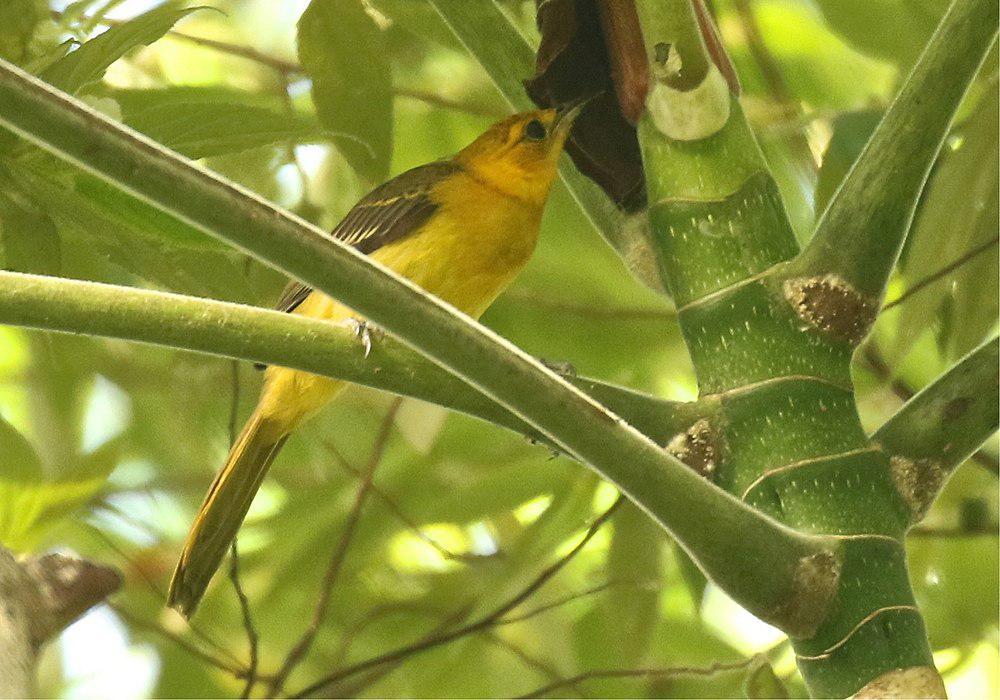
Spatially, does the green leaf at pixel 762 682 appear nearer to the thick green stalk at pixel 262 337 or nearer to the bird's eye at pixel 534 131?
the thick green stalk at pixel 262 337

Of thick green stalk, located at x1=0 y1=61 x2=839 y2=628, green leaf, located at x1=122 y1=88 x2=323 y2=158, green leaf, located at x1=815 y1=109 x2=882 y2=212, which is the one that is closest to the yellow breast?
green leaf, located at x1=815 y1=109 x2=882 y2=212

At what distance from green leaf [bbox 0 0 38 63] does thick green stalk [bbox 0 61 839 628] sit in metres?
0.47

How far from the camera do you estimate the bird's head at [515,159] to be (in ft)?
6.68

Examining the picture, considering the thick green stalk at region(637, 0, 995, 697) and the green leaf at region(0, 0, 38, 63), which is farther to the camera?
the green leaf at region(0, 0, 38, 63)

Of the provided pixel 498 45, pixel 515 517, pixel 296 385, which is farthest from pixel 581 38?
pixel 515 517

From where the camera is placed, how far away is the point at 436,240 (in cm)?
196

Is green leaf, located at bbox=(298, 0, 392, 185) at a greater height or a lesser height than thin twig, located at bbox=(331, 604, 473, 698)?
greater

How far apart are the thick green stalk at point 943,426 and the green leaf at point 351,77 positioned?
695mm

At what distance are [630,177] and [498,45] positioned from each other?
0.61 ft

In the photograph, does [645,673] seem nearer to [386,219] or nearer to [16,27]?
[386,219]

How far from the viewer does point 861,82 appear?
217 centimetres

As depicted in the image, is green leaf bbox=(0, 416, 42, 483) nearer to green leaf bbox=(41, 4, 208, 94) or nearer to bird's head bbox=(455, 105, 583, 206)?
green leaf bbox=(41, 4, 208, 94)

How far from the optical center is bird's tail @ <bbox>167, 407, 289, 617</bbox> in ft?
5.17

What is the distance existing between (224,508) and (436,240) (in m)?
0.49
